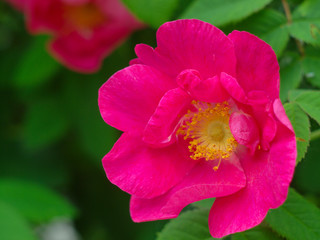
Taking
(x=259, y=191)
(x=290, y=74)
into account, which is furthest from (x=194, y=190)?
(x=290, y=74)

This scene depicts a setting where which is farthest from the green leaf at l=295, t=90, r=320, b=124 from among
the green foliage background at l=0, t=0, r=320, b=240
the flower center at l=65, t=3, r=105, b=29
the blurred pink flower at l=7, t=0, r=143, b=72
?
the flower center at l=65, t=3, r=105, b=29

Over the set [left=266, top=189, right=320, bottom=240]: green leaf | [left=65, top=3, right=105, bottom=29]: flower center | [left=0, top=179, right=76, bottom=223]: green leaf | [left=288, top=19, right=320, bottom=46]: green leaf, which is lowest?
[left=0, top=179, right=76, bottom=223]: green leaf

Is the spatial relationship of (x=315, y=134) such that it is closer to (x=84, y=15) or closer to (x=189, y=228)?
(x=189, y=228)

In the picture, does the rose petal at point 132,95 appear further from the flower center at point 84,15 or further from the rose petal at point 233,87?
the flower center at point 84,15

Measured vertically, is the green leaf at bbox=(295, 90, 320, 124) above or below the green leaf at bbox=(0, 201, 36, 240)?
above

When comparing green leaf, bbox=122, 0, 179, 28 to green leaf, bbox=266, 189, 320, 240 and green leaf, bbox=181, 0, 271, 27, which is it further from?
green leaf, bbox=266, 189, 320, 240

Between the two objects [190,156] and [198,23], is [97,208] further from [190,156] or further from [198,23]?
[198,23]

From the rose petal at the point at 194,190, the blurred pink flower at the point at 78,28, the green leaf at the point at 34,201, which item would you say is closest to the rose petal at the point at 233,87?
the rose petal at the point at 194,190
